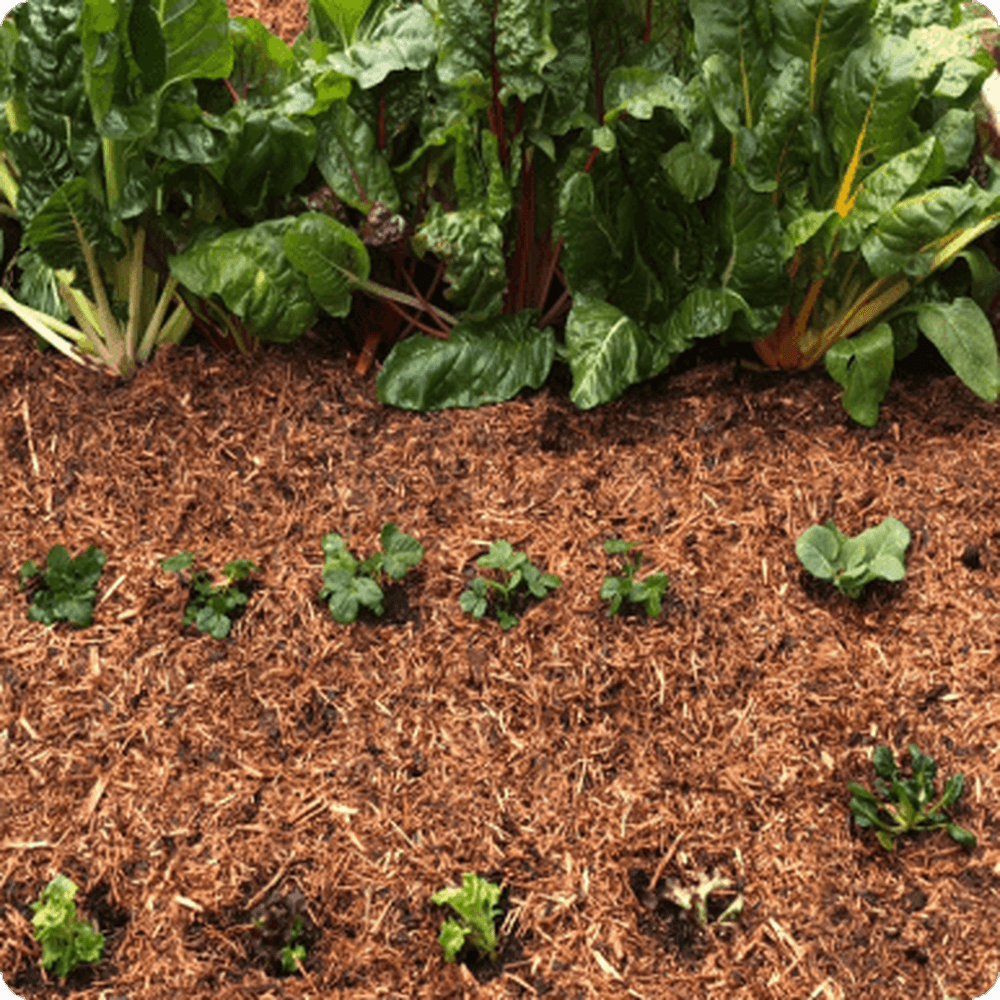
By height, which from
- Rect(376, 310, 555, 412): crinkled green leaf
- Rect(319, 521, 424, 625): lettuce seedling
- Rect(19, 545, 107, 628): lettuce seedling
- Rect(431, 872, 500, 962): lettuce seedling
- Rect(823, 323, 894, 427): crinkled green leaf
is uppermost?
Rect(823, 323, 894, 427): crinkled green leaf

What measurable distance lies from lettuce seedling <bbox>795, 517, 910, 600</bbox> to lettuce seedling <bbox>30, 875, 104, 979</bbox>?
2.08 metres

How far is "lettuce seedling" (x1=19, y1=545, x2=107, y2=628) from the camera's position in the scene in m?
3.76

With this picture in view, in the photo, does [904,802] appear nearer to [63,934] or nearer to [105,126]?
[63,934]

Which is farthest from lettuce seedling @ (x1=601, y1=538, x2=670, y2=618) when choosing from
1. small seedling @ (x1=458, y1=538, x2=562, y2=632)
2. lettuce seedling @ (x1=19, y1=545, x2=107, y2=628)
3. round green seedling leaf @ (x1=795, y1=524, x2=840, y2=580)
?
lettuce seedling @ (x1=19, y1=545, x2=107, y2=628)

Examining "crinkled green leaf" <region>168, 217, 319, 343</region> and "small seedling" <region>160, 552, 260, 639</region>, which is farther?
"crinkled green leaf" <region>168, 217, 319, 343</region>

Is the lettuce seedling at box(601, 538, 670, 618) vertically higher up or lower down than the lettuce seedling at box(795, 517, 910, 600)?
lower down

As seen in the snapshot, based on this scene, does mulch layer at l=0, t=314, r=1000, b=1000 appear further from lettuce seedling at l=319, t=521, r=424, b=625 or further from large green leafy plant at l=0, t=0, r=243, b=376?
large green leafy plant at l=0, t=0, r=243, b=376

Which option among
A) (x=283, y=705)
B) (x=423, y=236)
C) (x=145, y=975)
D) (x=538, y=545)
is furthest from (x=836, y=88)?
(x=145, y=975)

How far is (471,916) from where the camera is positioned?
10.0 feet

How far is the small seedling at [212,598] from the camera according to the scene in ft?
12.1

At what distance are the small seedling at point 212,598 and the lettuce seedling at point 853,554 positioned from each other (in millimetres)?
1574

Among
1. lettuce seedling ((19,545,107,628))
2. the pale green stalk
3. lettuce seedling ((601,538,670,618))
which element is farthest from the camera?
the pale green stalk

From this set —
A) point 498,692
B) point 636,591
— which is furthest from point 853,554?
point 498,692

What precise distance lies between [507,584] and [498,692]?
33 cm
